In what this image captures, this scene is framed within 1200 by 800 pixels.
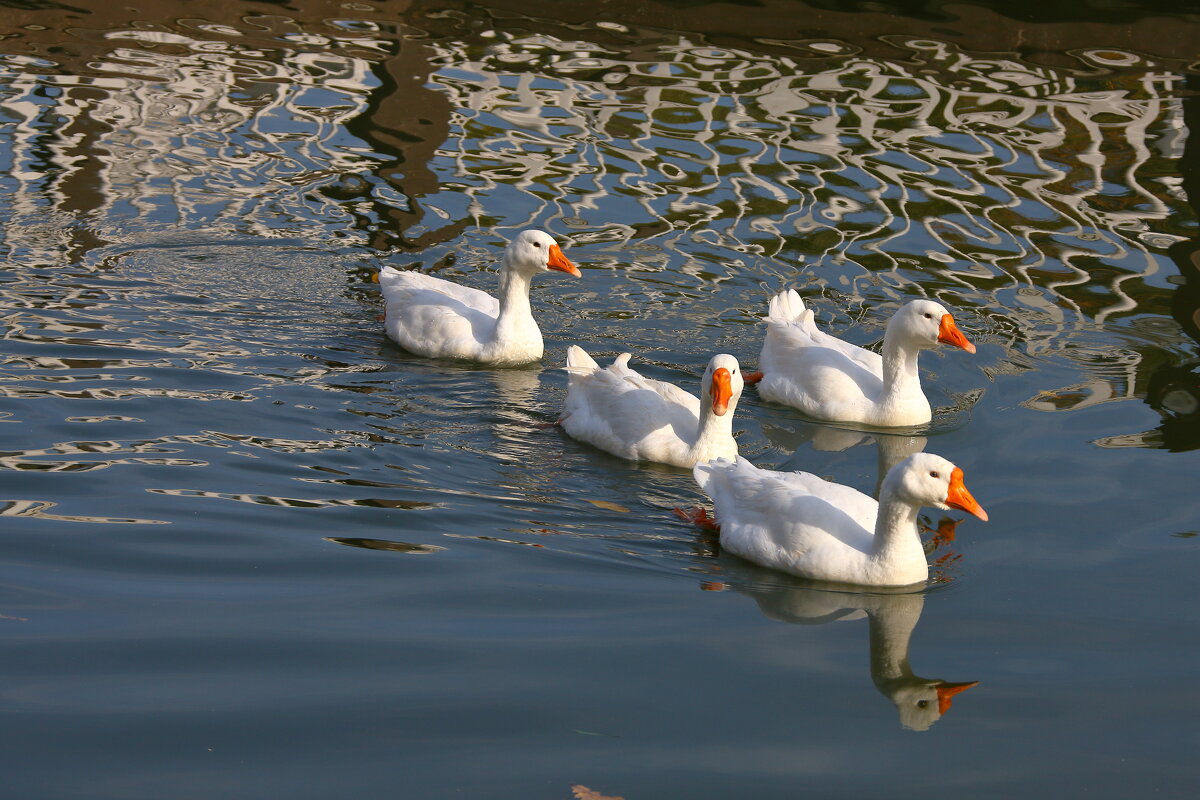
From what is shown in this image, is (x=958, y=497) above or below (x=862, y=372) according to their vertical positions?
above

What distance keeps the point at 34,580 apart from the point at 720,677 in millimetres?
3192

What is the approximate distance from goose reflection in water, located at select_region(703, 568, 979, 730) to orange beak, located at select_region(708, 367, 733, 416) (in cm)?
117

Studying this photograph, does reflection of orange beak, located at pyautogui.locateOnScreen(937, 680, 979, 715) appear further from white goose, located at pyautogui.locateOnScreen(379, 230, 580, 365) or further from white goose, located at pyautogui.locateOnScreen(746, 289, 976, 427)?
white goose, located at pyautogui.locateOnScreen(379, 230, 580, 365)

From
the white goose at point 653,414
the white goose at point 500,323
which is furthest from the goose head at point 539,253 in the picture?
the white goose at point 653,414

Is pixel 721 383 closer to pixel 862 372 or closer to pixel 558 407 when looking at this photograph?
pixel 558 407

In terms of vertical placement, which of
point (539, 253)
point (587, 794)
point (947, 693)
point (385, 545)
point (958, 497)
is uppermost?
point (958, 497)

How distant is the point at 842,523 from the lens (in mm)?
7273

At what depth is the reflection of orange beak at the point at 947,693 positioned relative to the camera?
6039mm

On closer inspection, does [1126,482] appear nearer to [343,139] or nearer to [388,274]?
[388,274]

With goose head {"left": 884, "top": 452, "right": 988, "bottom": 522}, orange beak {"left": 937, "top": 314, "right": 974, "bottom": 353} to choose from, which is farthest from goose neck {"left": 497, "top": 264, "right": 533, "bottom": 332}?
goose head {"left": 884, "top": 452, "right": 988, "bottom": 522}

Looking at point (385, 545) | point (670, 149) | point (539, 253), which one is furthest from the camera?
point (670, 149)

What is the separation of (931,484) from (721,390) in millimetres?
1710

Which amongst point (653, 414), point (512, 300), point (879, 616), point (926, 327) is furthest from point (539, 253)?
point (879, 616)

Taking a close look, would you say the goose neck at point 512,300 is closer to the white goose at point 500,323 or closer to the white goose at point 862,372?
the white goose at point 500,323
